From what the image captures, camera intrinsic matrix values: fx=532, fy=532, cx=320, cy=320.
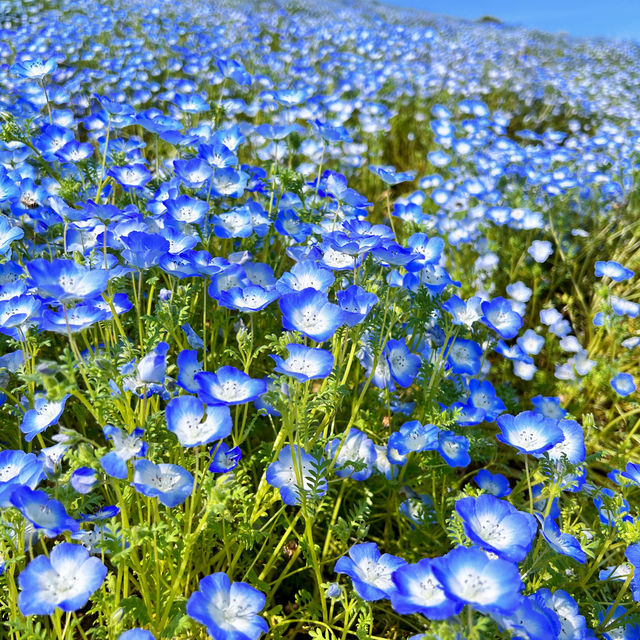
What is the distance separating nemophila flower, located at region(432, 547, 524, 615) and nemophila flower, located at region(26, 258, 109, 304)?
99cm

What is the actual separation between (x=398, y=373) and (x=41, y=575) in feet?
3.98

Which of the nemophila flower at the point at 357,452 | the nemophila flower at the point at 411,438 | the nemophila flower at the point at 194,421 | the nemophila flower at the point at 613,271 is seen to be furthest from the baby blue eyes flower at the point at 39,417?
the nemophila flower at the point at 613,271

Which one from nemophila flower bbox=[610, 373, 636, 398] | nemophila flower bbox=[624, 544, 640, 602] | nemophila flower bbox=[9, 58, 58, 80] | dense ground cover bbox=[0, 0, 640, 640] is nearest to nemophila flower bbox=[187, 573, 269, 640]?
dense ground cover bbox=[0, 0, 640, 640]

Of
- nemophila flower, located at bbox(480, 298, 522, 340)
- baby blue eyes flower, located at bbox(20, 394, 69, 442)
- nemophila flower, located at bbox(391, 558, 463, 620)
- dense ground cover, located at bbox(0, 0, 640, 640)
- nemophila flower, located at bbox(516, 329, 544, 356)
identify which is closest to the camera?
nemophila flower, located at bbox(391, 558, 463, 620)

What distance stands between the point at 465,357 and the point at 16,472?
5.00ft

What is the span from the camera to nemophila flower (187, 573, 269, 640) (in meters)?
1.09

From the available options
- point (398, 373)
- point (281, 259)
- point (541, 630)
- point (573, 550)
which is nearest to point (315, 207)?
point (281, 259)

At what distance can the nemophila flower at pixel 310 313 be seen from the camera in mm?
1390

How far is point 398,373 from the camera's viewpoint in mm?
1896

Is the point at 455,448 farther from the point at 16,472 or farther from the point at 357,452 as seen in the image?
the point at 16,472

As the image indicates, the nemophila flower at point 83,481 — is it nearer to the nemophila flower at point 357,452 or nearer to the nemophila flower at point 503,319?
the nemophila flower at point 357,452

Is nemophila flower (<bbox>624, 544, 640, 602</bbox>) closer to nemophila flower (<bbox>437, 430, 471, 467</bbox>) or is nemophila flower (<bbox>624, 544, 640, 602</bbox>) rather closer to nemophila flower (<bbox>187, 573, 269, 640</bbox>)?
nemophila flower (<bbox>437, 430, 471, 467</bbox>)

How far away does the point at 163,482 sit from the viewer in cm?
124

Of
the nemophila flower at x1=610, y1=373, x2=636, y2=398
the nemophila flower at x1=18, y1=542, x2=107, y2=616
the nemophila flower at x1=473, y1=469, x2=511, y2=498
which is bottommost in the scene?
the nemophila flower at x1=473, y1=469, x2=511, y2=498
